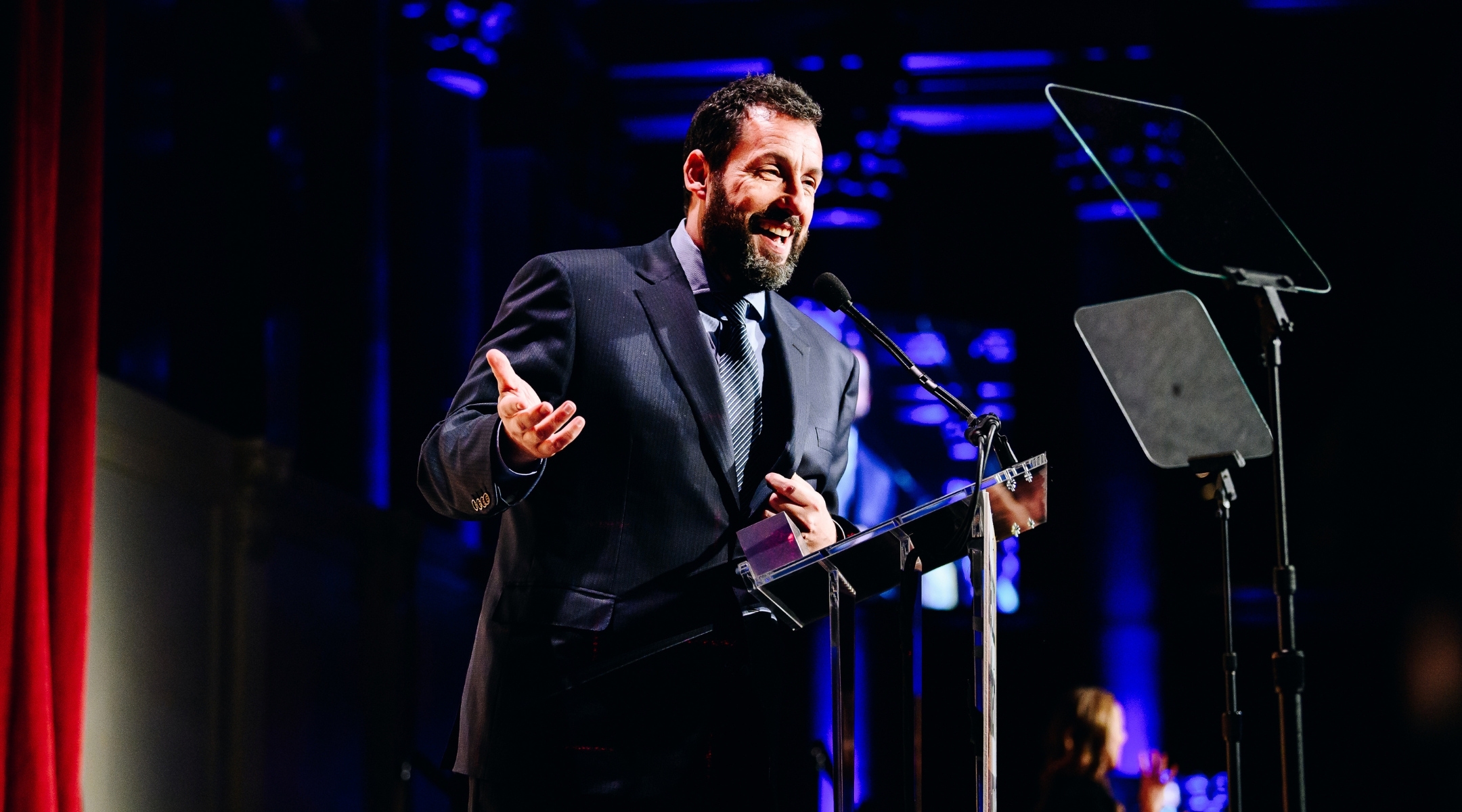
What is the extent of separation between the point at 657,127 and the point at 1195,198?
7529 millimetres

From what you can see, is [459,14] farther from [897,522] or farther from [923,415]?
[897,522]

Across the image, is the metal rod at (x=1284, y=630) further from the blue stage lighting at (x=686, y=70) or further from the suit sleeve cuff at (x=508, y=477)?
the blue stage lighting at (x=686, y=70)

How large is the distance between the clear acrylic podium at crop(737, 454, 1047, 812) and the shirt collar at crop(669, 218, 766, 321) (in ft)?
1.56

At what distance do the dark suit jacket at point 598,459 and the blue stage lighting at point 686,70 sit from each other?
7053mm

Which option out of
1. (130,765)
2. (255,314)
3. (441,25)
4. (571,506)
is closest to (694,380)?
(571,506)

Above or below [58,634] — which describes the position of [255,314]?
above

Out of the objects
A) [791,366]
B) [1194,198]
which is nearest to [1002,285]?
[1194,198]

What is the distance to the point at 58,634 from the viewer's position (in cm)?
267

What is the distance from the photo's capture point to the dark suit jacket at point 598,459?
1721mm

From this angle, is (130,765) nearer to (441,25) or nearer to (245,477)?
(245,477)

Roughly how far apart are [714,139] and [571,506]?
24.1 inches

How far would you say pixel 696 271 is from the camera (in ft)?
6.45

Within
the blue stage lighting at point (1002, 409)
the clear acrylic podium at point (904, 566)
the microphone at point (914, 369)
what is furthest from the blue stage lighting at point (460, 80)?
the clear acrylic podium at point (904, 566)

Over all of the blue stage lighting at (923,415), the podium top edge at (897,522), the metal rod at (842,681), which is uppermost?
the blue stage lighting at (923,415)
